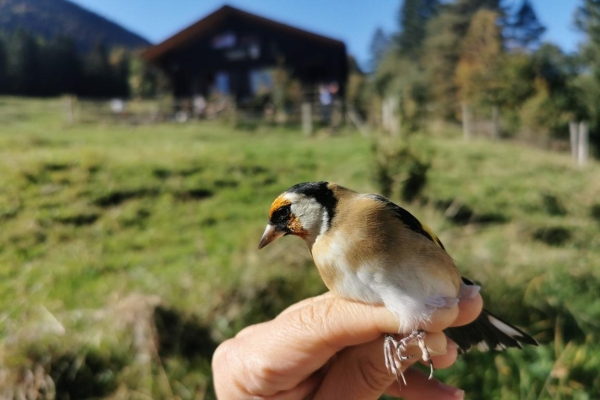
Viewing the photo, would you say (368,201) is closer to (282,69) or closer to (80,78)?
(80,78)

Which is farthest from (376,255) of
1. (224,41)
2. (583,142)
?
(224,41)

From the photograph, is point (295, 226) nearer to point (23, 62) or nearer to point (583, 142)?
point (23, 62)

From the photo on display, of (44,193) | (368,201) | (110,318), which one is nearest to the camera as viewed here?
(368,201)

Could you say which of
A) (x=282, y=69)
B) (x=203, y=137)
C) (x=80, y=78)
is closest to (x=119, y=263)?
(x=80, y=78)

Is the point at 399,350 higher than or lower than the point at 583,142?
lower

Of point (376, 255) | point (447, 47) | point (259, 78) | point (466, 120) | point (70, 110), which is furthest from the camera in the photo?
point (259, 78)

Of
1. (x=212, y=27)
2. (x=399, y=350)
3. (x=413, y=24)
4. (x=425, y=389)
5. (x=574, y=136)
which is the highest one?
(x=212, y=27)

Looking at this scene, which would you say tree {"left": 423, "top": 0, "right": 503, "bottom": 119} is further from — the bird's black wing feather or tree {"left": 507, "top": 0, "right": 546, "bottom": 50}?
the bird's black wing feather
